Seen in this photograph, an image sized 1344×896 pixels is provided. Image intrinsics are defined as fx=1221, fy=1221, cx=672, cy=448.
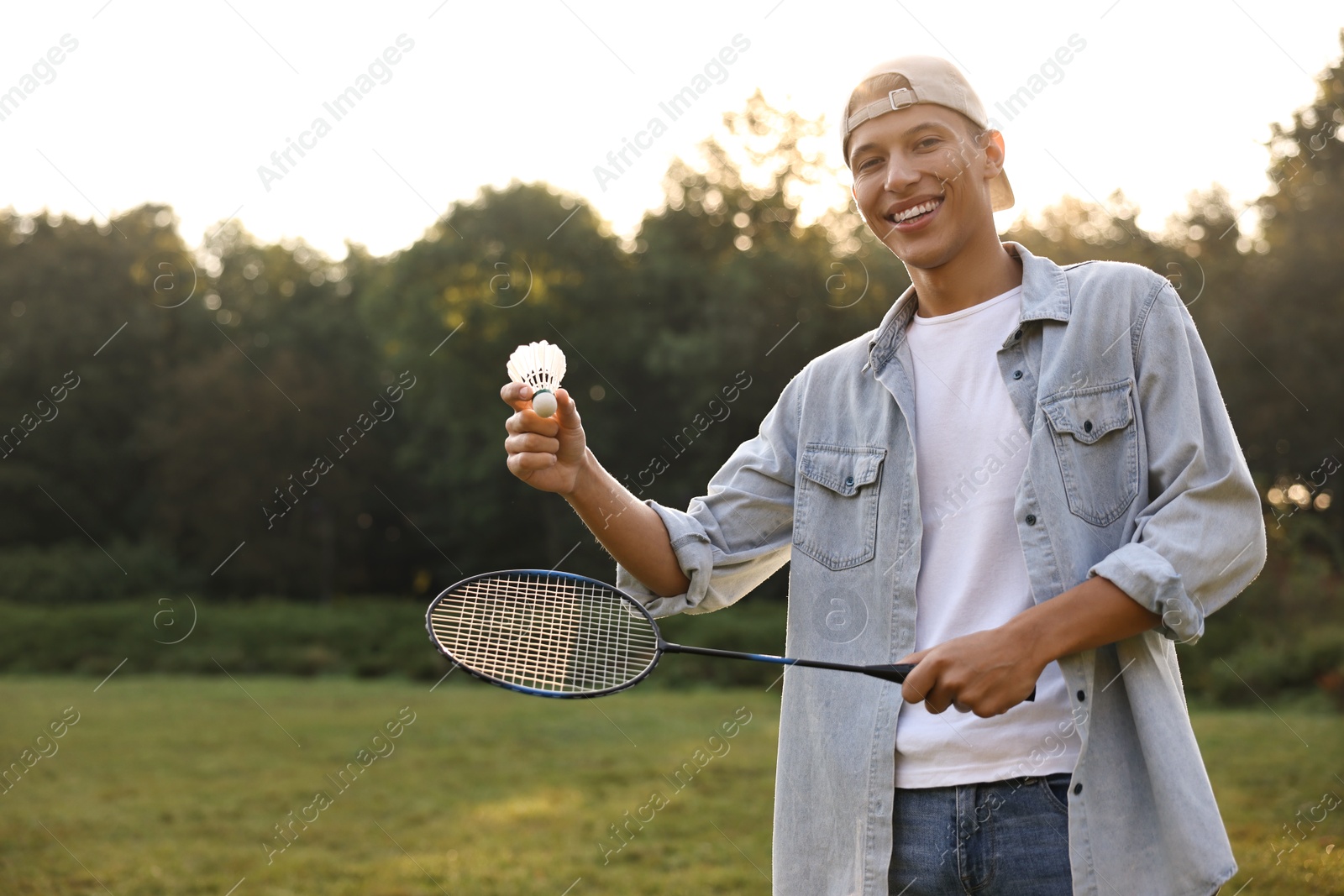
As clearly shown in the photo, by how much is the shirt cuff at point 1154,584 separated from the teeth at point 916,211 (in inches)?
33.7

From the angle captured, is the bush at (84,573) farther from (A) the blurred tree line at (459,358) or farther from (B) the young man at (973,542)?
(B) the young man at (973,542)

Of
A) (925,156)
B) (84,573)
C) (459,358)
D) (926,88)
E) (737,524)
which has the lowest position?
(84,573)

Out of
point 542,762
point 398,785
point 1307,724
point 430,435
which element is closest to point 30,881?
point 398,785

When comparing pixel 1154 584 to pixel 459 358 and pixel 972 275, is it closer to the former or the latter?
pixel 972 275

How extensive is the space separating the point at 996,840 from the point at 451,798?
30.5ft

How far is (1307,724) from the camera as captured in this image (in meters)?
13.5

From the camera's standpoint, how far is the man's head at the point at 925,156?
2629mm

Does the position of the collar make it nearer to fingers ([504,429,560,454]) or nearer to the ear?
the ear

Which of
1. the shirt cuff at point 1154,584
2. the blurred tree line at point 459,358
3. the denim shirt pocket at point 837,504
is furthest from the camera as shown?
the blurred tree line at point 459,358

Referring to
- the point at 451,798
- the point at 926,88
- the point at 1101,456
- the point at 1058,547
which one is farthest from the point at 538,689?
the point at 451,798

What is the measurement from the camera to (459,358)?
103 feet

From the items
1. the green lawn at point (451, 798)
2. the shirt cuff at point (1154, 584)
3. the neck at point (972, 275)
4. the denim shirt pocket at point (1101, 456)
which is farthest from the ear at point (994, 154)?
the green lawn at point (451, 798)

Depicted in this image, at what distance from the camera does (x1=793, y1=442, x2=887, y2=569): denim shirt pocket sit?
2.66 metres

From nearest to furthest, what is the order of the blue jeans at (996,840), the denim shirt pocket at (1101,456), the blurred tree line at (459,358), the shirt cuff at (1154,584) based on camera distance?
→ the shirt cuff at (1154,584), the blue jeans at (996,840), the denim shirt pocket at (1101,456), the blurred tree line at (459,358)
